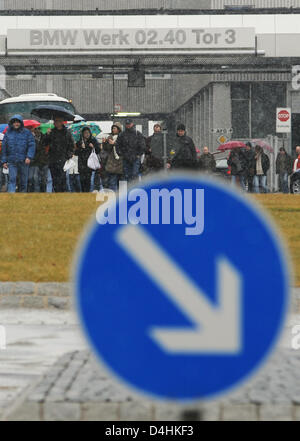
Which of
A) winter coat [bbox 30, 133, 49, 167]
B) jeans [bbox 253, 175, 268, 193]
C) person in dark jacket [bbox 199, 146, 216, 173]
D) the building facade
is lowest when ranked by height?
jeans [bbox 253, 175, 268, 193]

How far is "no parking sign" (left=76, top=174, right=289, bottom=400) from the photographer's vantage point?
299 cm

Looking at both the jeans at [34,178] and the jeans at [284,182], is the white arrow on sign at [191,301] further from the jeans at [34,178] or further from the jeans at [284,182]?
the jeans at [284,182]

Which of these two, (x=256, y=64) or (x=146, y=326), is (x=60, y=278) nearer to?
(x=146, y=326)

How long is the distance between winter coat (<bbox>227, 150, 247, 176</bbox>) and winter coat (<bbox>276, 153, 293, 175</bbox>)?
3.88 metres

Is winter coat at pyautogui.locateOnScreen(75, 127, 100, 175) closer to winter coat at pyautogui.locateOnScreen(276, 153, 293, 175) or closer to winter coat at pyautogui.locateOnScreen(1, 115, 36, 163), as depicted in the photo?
winter coat at pyautogui.locateOnScreen(1, 115, 36, 163)

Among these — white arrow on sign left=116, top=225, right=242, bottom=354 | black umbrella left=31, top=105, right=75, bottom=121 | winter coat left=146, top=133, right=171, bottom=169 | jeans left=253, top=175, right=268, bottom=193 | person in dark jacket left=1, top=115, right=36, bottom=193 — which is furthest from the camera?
black umbrella left=31, top=105, right=75, bottom=121

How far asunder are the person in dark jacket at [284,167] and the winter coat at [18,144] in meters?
10.9

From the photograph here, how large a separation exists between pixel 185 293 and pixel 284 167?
28668 millimetres

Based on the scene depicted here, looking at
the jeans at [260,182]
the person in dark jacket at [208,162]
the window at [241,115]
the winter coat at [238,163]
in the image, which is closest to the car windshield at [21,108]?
the person in dark jacket at [208,162]

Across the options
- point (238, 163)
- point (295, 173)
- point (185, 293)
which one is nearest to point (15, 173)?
point (238, 163)

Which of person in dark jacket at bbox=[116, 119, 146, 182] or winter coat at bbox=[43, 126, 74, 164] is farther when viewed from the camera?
person in dark jacket at bbox=[116, 119, 146, 182]

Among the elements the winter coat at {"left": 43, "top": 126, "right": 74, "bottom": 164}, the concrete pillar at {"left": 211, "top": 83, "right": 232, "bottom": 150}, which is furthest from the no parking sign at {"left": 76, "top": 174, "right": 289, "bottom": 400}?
the concrete pillar at {"left": 211, "top": 83, "right": 232, "bottom": 150}

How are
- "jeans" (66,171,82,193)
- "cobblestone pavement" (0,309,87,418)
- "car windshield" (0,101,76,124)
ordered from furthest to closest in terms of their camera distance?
1. "car windshield" (0,101,76,124)
2. "jeans" (66,171,82,193)
3. "cobblestone pavement" (0,309,87,418)
